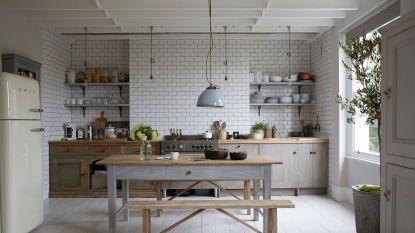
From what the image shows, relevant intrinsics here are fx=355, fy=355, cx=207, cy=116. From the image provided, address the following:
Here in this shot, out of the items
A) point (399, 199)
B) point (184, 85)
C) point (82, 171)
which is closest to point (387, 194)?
point (399, 199)

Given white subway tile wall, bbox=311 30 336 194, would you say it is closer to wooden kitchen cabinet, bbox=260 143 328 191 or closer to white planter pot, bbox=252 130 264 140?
wooden kitchen cabinet, bbox=260 143 328 191

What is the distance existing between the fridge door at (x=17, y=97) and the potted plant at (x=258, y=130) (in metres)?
4.13

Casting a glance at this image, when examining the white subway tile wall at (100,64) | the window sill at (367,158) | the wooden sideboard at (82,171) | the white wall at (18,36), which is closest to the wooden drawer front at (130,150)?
the wooden sideboard at (82,171)

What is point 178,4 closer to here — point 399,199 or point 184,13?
point 184,13

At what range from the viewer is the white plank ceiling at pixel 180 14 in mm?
5430

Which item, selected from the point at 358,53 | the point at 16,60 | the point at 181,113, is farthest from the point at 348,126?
the point at 16,60

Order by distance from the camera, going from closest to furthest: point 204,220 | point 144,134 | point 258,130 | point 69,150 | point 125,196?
point 144,134, point 125,196, point 204,220, point 69,150, point 258,130

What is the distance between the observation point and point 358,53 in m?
4.42

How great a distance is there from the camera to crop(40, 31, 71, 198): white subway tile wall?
22.1 ft

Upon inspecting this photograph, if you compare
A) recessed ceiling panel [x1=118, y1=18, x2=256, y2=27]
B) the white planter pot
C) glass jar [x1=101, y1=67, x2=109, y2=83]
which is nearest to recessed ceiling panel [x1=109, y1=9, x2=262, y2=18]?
recessed ceiling panel [x1=118, y1=18, x2=256, y2=27]

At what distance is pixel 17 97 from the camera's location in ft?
14.4

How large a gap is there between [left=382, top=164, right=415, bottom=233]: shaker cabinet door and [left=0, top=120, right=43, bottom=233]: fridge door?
423cm

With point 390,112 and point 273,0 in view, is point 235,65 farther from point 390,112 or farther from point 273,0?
point 390,112

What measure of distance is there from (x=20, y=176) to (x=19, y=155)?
Result: 0.27 meters
